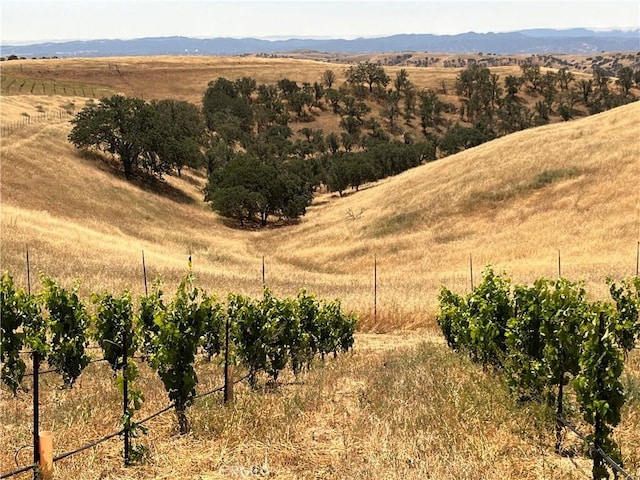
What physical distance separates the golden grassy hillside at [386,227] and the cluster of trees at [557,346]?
11.7 m

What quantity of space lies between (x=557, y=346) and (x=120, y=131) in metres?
71.0

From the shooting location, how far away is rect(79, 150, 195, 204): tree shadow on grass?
226 ft

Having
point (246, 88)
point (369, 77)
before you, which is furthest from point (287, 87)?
point (369, 77)

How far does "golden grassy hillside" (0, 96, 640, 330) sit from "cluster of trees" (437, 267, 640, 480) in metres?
11.7

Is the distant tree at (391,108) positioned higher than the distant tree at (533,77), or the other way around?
the distant tree at (533,77)

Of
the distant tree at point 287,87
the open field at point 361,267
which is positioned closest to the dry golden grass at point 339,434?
the open field at point 361,267

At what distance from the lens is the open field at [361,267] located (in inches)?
354

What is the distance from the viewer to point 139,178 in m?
71.5

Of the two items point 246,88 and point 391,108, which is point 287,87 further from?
point 391,108

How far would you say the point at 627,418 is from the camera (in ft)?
32.0

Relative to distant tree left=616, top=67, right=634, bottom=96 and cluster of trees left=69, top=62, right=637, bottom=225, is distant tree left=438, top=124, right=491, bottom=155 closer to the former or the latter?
cluster of trees left=69, top=62, right=637, bottom=225

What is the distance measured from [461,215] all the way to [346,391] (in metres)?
38.8

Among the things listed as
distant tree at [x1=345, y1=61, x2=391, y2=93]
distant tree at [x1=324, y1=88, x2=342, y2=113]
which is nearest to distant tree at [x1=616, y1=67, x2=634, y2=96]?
distant tree at [x1=345, y1=61, x2=391, y2=93]

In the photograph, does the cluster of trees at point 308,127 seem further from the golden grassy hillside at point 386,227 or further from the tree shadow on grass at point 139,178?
the golden grassy hillside at point 386,227
